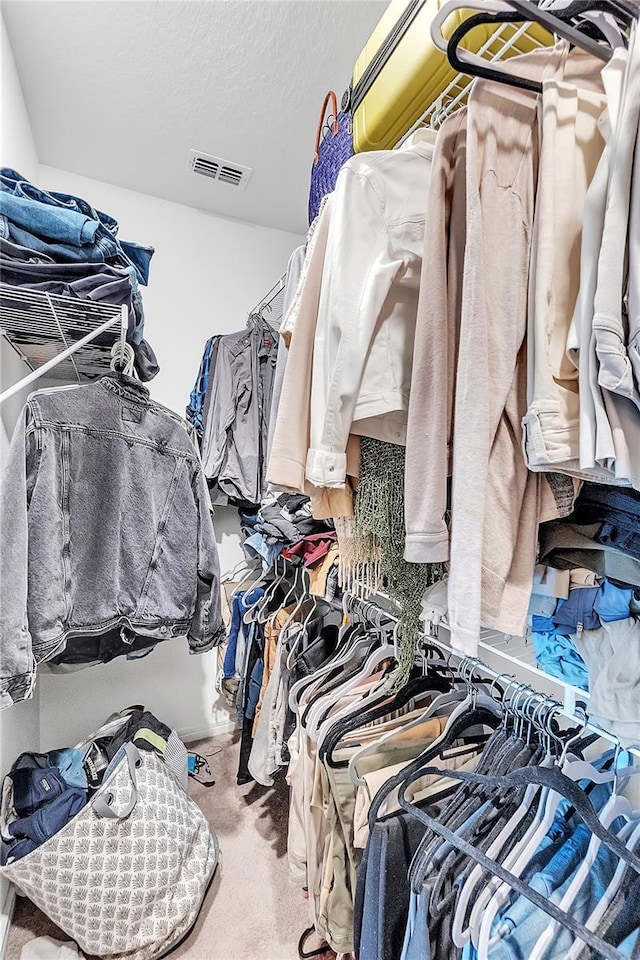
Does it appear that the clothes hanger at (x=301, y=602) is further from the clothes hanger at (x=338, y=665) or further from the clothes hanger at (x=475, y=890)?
the clothes hanger at (x=475, y=890)

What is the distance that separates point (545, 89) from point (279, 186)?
2000 mm

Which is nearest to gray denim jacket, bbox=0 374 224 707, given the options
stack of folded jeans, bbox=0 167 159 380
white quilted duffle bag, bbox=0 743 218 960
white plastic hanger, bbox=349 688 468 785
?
stack of folded jeans, bbox=0 167 159 380

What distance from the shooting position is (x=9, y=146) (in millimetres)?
1562

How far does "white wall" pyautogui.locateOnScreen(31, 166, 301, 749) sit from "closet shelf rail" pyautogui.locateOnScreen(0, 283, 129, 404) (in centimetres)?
84

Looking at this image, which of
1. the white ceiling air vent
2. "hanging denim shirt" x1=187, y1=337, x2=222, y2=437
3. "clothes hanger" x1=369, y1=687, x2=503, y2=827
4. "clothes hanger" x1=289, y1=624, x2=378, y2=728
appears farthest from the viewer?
"hanging denim shirt" x1=187, y1=337, x2=222, y2=437

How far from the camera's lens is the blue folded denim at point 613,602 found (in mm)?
723

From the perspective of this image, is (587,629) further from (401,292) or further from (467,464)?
(401,292)

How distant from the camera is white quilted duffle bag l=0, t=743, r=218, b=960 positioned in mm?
1295

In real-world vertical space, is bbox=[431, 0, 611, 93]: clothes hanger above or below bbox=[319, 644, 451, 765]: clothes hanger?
above

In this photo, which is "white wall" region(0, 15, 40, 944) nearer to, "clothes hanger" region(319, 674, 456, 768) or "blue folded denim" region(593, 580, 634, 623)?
"clothes hanger" region(319, 674, 456, 768)

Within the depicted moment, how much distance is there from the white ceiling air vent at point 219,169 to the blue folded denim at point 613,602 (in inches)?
90.0

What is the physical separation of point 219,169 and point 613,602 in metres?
2.36

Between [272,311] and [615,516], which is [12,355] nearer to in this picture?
[272,311]

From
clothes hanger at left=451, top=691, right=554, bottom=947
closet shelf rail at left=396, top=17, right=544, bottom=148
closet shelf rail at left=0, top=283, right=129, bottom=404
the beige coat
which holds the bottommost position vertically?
clothes hanger at left=451, top=691, right=554, bottom=947
